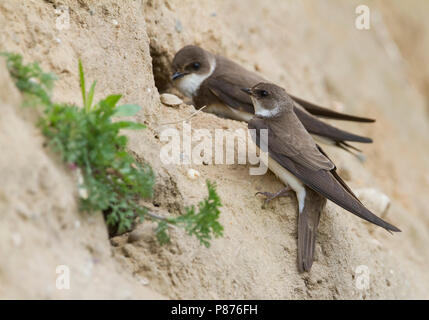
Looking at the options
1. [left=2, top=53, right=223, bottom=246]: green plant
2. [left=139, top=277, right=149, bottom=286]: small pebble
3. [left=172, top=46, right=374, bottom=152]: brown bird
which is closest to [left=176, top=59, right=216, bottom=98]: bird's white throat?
[left=172, top=46, right=374, bottom=152]: brown bird

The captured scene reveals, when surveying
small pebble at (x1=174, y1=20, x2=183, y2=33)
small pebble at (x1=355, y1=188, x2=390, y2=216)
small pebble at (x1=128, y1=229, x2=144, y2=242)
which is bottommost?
small pebble at (x1=355, y1=188, x2=390, y2=216)

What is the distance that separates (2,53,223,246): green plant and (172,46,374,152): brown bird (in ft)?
6.04

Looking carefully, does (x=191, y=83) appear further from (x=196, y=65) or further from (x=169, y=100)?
(x=169, y=100)

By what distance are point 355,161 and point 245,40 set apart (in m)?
1.48

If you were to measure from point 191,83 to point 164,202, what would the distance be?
75.0 inches

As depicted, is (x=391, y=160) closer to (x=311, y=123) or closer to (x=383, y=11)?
(x=311, y=123)

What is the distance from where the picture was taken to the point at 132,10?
372 cm

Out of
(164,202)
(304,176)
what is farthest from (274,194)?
(164,202)

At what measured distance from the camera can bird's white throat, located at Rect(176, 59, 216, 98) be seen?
16.1 ft

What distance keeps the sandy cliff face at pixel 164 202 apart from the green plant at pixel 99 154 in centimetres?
7

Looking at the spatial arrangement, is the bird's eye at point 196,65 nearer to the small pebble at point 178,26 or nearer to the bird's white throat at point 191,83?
the bird's white throat at point 191,83

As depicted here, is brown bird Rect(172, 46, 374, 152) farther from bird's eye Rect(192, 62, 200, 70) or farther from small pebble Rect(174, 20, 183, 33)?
small pebble Rect(174, 20, 183, 33)

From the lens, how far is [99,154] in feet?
8.91

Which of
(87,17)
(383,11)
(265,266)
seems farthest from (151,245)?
(383,11)
